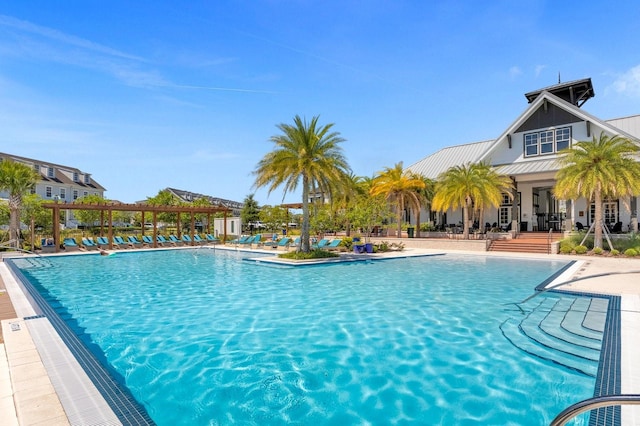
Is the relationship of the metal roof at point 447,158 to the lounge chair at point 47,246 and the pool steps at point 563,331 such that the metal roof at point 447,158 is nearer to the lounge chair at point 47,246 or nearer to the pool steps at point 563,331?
the pool steps at point 563,331

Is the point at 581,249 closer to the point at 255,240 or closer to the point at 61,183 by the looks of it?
the point at 255,240

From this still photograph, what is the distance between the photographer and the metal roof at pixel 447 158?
1390 inches

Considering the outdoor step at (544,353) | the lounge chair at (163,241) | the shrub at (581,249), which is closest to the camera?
the outdoor step at (544,353)

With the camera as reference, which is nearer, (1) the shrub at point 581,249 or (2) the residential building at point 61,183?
(1) the shrub at point 581,249

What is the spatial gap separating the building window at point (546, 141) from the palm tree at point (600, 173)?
602 cm

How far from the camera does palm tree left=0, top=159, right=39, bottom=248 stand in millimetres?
25188

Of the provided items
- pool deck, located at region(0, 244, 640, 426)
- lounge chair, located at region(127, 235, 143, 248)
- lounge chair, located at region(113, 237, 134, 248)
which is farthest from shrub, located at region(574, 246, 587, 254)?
lounge chair, located at region(113, 237, 134, 248)

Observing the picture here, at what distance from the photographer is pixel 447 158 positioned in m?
37.2

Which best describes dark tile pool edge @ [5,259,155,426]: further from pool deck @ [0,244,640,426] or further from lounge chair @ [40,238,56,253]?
lounge chair @ [40,238,56,253]

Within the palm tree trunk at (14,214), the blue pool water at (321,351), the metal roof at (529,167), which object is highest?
the metal roof at (529,167)

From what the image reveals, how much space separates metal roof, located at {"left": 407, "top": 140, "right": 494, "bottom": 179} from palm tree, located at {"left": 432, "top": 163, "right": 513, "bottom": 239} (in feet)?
27.2

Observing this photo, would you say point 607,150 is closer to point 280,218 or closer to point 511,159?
point 511,159

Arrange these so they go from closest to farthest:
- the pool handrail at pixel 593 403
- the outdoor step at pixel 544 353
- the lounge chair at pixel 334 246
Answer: the pool handrail at pixel 593 403, the outdoor step at pixel 544 353, the lounge chair at pixel 334 246

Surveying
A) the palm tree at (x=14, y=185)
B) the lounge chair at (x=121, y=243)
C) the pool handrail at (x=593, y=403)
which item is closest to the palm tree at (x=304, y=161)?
the lounge chair at (x=121, y=243)
